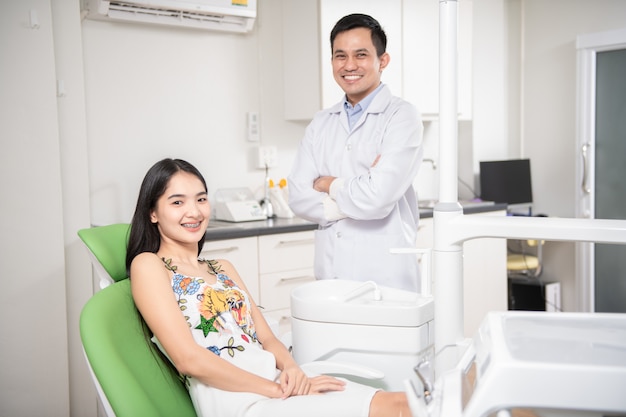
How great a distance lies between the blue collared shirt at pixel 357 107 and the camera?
218 centimetres

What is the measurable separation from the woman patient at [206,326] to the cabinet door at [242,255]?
1176mm

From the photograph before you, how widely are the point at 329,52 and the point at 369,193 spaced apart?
1.65 meters

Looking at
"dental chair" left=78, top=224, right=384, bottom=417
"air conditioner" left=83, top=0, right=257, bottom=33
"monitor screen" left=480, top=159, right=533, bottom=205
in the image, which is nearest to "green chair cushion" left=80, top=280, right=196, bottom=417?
"dental chair" left=78, top=224, right=384, bottom=417

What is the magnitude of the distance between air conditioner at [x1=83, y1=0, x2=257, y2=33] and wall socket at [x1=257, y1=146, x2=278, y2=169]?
627 millimetres

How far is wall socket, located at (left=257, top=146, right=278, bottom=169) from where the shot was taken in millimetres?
3668

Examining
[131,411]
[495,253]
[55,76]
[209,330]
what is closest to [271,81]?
[55,76]

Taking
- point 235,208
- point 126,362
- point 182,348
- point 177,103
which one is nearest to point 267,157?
point 235,208

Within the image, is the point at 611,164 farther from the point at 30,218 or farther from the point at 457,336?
the point at 457,336

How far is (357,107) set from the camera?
221 cm

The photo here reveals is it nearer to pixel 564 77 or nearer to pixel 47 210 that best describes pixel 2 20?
pixel 47 210

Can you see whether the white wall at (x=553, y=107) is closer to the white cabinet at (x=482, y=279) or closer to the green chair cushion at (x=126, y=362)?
the white cabinet at (x=482, y=279)

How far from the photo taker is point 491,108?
15.1 feet

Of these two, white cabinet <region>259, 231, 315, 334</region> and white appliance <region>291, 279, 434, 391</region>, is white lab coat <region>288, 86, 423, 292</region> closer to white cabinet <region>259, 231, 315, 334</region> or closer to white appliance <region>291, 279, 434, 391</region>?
white appliance <region>291, 279, 434, 391</region>

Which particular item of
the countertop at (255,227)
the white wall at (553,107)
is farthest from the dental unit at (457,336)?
the white wall at (553,107)
